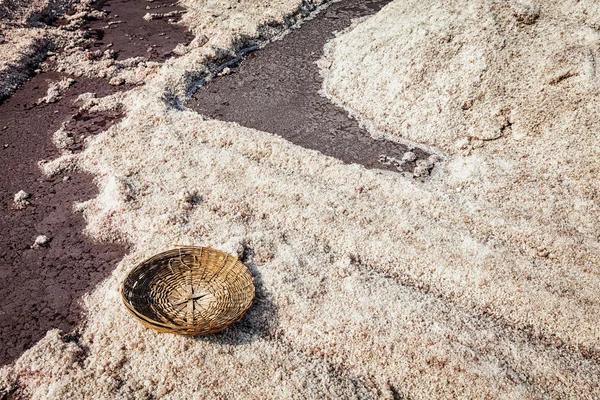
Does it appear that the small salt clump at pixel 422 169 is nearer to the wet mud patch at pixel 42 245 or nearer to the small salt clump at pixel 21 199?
the wet mud patch at pixel 42 245

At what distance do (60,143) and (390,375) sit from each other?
18.0 feet

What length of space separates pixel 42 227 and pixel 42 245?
0.31 meters

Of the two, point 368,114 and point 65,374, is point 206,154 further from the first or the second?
point 65,374

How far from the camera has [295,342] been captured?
12.3ft

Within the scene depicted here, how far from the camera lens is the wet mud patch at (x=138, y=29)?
8.79 metres

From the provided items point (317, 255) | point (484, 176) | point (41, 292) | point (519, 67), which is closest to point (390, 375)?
point (317, 255)

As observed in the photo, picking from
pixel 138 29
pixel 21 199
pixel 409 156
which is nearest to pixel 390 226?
pixel 409 156

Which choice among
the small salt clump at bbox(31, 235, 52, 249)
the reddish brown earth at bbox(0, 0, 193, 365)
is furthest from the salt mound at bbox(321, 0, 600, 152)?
the small salt clump at bbox(31, 235, 52, 249)

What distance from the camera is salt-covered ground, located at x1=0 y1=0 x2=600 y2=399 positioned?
136 inches

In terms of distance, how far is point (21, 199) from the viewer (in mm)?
5227

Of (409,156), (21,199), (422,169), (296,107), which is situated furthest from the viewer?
(296,107)

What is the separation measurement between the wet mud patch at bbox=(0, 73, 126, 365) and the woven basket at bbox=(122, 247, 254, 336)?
74cm

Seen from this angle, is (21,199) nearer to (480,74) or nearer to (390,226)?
(390,226)

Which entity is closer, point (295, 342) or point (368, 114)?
point (295, 342)
